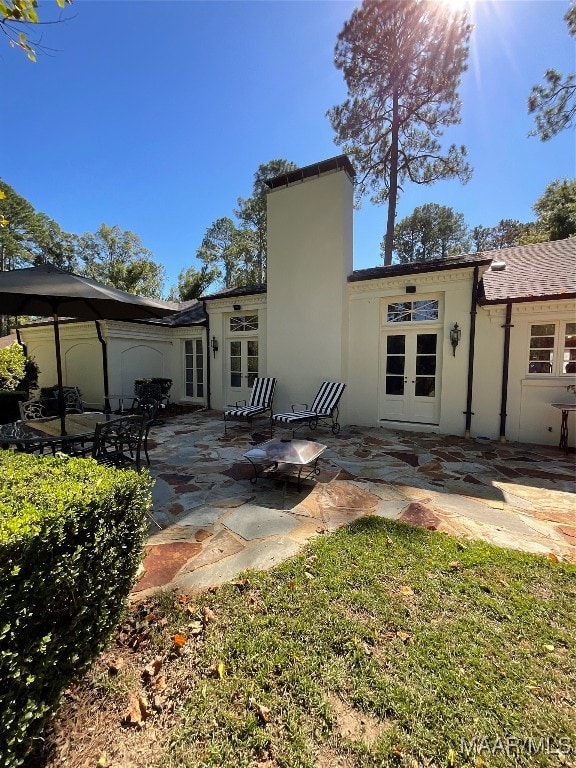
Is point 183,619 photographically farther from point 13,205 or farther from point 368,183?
point 13,205

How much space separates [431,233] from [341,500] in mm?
27909

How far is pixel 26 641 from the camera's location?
4.22 ft

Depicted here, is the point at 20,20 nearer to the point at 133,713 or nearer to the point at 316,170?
the point at 133,713

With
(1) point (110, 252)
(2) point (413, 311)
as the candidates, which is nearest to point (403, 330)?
(2) point (413, 311)

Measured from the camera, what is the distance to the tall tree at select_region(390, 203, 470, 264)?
25.3 meters

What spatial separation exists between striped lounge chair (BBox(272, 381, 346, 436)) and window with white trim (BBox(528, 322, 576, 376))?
4.19m

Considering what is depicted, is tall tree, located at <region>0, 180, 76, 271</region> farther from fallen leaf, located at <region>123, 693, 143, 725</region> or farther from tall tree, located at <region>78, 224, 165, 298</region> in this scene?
fallen leaf, located at <region>123, 693, 143, 725</region>

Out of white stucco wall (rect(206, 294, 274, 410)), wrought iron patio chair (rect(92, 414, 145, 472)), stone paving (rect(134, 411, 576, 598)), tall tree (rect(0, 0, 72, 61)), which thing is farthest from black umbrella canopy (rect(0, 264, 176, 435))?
white stucco wall (rect(206, 294, 274, 410))

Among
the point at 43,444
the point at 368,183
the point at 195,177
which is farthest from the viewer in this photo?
the point at 195,177

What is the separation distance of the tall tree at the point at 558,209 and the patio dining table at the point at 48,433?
20542 mm

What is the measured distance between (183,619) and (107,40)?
9.24 metres

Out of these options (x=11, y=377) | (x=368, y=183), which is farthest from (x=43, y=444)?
(x=368, y=183)

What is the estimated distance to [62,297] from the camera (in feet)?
12.4

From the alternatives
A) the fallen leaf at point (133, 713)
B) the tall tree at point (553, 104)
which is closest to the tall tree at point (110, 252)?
the tall tree at point (553, 104)
